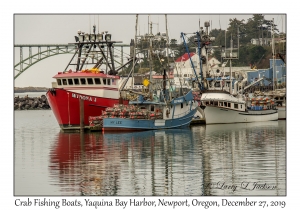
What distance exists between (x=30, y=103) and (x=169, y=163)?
88.2 m

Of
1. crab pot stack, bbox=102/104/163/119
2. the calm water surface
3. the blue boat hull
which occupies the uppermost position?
crab pot stack, bbox=102/104/163/119

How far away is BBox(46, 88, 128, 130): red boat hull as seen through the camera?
53928mm

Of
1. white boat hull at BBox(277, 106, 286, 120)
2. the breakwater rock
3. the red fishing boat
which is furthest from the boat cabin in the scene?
the breakwater rock

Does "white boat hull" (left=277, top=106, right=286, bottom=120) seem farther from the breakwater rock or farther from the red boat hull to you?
the breakwater rock

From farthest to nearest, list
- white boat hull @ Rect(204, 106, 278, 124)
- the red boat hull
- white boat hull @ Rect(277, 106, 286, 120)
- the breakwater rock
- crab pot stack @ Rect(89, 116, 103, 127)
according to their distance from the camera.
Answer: the breakwater rock
white boat hull @ Rect(277, 106, 286, 120)
white boat hull @ Rect(204, 106, 278, 124)
the red boat hull
crab pot stack @ Rect(89, 116, 103, 127)

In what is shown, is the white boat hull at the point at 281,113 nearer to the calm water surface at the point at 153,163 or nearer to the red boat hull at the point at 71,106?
the calm water surface at the point at 153,163

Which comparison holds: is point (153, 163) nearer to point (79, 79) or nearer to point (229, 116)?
point (79, 79)

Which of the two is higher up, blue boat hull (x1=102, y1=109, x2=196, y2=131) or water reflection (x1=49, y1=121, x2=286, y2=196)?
blue boat hull (x1=102, y1=109, x2=196, y2=131)

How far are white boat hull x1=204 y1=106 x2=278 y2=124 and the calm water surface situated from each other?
9.12m

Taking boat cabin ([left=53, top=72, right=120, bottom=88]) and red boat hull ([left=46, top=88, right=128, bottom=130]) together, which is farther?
boat cabin ([left=53, top=72, right=120, bottom=88])

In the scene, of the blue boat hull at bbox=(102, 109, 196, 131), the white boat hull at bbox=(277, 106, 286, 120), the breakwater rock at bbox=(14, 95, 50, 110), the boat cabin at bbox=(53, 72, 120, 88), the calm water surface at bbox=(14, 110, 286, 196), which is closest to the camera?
the calm water surface at bbox=(14, 110, 286, 196)

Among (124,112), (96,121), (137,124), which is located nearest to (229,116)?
(137,124)

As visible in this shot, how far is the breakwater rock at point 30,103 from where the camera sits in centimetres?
12006

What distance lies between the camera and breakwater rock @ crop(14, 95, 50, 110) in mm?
120062
